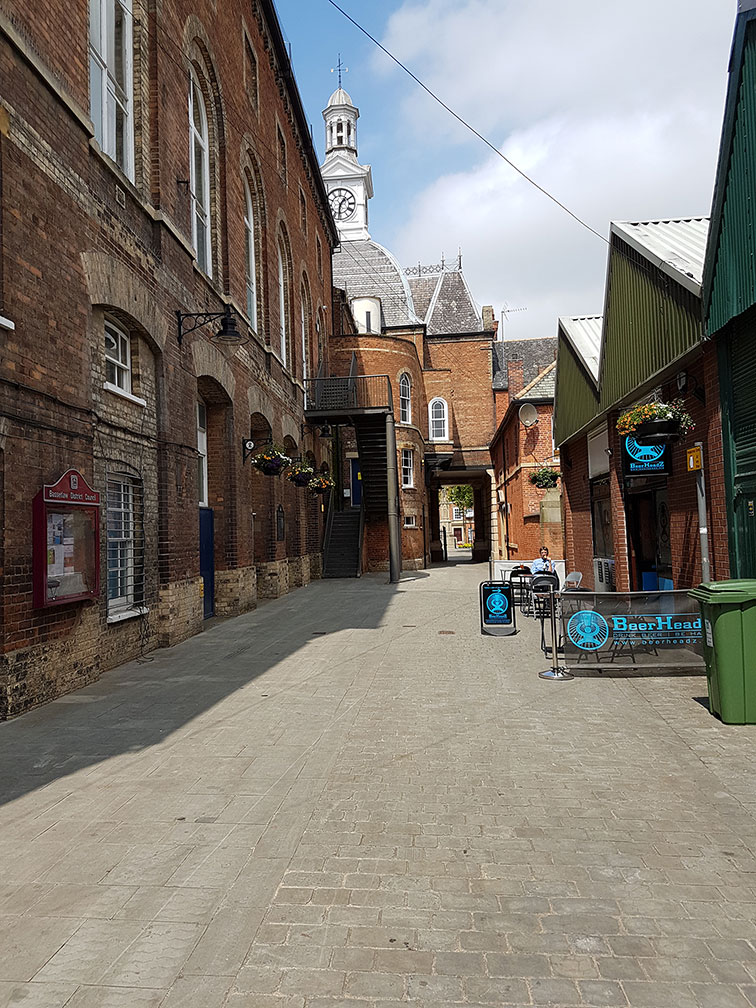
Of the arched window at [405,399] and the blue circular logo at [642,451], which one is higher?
the arched window at [405,399]

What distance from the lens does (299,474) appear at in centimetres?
1948

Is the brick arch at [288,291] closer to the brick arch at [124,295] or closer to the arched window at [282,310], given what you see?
the arched window at [282,310]

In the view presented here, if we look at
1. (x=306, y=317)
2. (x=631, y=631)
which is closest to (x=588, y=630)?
(x=631, y=631)

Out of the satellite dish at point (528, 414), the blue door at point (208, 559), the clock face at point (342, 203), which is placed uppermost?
the clock face at point (342, 203)

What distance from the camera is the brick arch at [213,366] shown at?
40.8ft

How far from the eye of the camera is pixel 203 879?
3.60 m

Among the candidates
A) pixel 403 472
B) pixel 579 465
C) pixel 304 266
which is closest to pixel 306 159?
pixel 304 266

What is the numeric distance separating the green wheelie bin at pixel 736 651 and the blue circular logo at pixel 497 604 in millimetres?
5288

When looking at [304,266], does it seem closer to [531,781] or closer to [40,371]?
[40,371]

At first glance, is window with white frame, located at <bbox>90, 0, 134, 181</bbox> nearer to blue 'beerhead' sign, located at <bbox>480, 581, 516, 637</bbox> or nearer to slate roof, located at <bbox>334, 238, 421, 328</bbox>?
blue 'beerhead' sign, located at <bbox>480, 581, 516, 637</bbox>

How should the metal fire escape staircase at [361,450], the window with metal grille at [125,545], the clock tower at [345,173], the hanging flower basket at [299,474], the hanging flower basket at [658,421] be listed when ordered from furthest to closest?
the clock tower at [345,173], the metal fire escape staircase at [361,450], the hanging flower basket at [299,474], the window with metal grille at [125,545], the hanging flower basket at [658,421]

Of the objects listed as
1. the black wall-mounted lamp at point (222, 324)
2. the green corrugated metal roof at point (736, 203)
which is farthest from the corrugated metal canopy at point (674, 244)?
the black wall-mounted lamp at point (222, 324)

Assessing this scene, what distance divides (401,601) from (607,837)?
13.3 m

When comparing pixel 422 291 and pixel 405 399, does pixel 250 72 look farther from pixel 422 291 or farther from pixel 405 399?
pixel 422 291
